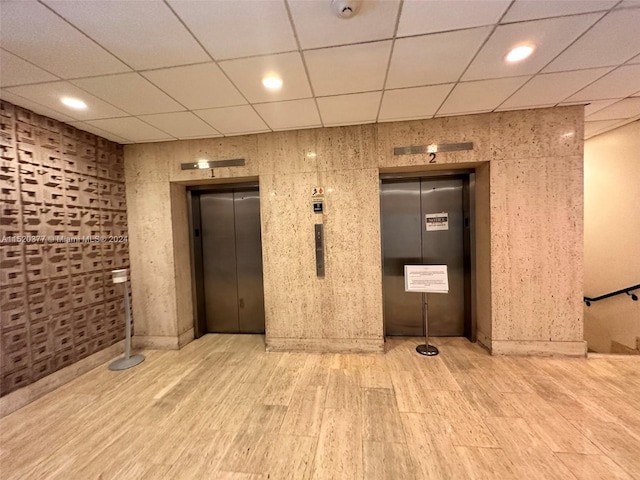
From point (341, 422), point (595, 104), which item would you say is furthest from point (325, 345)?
point (595, 104)

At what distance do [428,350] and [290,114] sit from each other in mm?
3506

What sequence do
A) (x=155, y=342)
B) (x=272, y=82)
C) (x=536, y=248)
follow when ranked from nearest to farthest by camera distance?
(x=272, y=82), (x=536, y=248), (x=155, y=342)

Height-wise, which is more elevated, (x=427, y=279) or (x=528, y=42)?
(x=528, y=42)

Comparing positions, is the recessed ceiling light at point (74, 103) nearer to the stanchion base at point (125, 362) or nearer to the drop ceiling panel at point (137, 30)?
the drop ceiling panel at point (137, 30)

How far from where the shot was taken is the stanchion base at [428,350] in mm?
3354

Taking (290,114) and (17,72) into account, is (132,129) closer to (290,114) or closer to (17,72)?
(17,72)

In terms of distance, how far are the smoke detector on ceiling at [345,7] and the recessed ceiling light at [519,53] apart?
1394mm

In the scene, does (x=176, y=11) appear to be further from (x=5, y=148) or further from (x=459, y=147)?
(x=459, y=147)

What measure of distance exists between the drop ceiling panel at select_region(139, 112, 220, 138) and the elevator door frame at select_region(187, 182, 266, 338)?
84 centimetres

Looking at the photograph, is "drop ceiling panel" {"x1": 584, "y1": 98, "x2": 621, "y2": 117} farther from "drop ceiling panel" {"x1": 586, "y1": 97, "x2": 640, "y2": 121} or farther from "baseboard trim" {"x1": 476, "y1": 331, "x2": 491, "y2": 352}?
"baseboard trim" {"x1": 476, "y1": 331, "x2": 491, "y2": 352}

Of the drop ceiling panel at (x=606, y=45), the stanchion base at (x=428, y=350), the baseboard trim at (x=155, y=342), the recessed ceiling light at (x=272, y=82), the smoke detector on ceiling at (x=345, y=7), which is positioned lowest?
the stanchion base at (x=428, y=350)

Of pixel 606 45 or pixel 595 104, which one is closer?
pixel 606 45

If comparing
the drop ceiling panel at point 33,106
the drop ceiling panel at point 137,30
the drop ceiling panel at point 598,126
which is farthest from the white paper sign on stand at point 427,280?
the drop ceiling panel at point 33,106

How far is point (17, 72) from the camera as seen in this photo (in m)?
2.06
